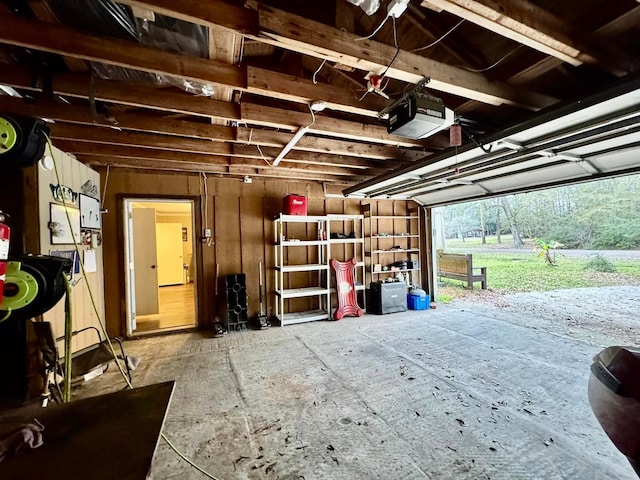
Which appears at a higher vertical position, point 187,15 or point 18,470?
point 187,15

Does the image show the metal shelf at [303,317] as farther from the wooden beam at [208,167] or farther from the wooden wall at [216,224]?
the wooden beam at [208,167]

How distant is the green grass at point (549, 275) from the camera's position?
8041mm

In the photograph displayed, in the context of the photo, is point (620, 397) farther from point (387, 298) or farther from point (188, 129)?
point (387, 298)

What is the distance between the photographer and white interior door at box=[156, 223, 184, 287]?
858cm

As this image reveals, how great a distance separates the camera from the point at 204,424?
7.00 feet

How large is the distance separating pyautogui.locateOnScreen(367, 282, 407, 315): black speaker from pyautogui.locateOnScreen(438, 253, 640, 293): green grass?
12.7ft

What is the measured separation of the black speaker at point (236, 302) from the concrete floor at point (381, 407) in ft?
1.65

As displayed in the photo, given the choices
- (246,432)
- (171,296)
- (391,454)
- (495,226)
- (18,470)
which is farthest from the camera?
(495,226)

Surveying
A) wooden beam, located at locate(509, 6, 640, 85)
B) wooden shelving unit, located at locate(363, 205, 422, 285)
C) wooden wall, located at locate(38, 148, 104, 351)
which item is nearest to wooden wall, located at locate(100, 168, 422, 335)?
wooden wall, located at locate(38, 148, 104, 351)

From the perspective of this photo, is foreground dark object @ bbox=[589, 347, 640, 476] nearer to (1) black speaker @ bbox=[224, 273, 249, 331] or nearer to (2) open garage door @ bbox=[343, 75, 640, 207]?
(2) open garage door @ bbox=[343, 75, 640, 207]

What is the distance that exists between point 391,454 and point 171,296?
680 centimetres

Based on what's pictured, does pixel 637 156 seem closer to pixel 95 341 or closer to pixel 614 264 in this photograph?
pixel 95 341

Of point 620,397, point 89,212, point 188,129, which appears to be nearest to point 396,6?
point 620,397

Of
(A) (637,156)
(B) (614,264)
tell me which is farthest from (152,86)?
(B) (614,264)
